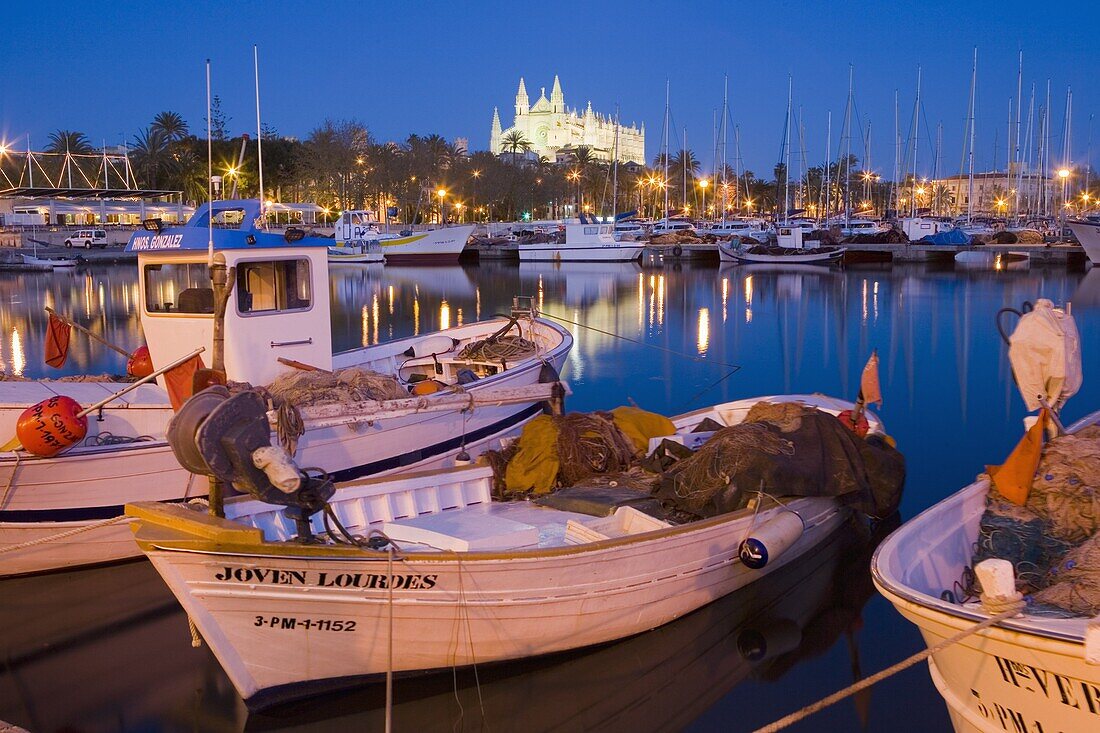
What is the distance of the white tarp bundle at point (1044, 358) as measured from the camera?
763 centimetres

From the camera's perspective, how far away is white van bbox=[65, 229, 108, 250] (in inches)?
2781

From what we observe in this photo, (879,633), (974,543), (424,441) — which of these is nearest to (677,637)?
(879,633)

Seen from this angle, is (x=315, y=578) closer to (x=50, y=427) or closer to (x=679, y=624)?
(x=679, y=624)

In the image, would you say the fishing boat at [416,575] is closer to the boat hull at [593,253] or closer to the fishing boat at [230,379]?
the fishing boat at [230,379]

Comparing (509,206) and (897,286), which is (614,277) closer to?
(897,286)

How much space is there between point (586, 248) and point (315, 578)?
2519 inches

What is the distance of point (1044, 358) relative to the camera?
767 cm

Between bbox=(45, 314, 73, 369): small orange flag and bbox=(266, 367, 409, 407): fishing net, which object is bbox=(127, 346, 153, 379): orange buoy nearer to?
bbox=(45, 314, 73, 369): small orange flag

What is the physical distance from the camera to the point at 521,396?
10438mm

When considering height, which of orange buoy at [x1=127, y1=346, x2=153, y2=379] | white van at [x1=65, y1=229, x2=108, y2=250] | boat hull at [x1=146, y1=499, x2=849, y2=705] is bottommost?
boat hull at [x1=146, y1=499, x2=849, y2=705]

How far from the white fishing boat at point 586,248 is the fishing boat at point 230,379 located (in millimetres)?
56770

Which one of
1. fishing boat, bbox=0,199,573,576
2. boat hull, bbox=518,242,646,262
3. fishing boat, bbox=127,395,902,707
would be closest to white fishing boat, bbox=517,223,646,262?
boat hull, bbox=518,242,646,262

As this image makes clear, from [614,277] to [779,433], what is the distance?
48167 millimetres

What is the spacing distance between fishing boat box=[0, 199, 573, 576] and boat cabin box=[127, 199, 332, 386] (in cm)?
1
